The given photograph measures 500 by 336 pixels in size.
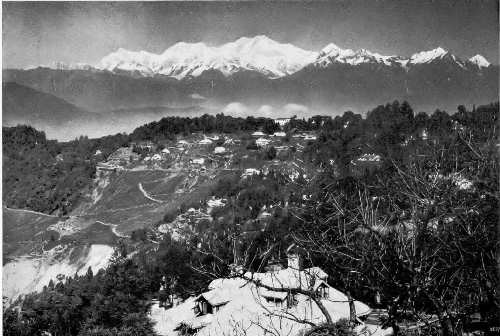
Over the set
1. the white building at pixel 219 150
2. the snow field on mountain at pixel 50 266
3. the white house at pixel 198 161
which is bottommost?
the snow field on mountain at pixel 50 266

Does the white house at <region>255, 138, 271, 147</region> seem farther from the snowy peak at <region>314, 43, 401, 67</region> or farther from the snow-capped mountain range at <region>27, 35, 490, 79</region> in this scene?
the snowy peak at <region>314, 43, 401, 67</region>

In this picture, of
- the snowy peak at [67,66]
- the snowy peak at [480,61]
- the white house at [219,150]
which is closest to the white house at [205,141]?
the white house at [219,150]

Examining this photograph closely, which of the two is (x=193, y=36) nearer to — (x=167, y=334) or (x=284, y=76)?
(x=284, y=76)

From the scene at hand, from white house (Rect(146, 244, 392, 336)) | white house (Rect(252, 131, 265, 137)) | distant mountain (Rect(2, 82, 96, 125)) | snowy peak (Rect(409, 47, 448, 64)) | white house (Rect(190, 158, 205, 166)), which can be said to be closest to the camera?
white house (Rect(146, 244, 392, 336))

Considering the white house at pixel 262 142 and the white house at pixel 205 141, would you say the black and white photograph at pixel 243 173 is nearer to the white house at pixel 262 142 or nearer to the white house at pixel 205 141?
the white house at pixel 262 142

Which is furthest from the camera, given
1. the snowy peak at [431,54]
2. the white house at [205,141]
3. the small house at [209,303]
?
the white house at [205,141]

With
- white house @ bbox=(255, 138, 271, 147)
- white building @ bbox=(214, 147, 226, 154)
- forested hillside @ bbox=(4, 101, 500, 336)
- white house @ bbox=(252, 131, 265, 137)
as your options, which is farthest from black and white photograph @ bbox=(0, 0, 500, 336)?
white house @ bbox=(255, 138, 271, 147)

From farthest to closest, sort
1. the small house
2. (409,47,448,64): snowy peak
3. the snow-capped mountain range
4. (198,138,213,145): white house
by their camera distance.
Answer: (198,138,213,145): white house < (409,47,448,64): snowy peak < the small house < the snow-capped mountain range

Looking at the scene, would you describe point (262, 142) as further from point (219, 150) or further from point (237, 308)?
point (237, 308)
